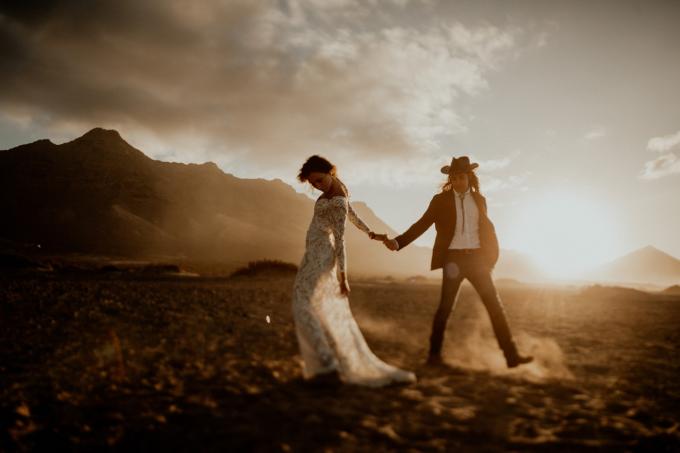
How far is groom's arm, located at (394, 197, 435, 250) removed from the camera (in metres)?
6.21

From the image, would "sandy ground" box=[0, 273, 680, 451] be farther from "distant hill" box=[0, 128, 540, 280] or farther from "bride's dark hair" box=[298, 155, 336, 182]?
"distant hill" box=[0, 128, 540, 280]

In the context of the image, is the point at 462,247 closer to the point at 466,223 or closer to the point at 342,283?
the point at 466,223

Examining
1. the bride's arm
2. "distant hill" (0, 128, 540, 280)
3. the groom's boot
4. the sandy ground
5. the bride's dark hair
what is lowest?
the sandy ground

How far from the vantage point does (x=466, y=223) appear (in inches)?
232

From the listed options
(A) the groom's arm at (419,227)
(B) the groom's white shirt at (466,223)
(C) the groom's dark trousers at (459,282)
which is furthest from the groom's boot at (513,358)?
(A) the groom's arm at (419,227)

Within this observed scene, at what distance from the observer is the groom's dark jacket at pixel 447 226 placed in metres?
5.87

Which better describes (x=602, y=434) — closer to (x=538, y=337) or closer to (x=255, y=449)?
(x=255, y=449)

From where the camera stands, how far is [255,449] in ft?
9.37

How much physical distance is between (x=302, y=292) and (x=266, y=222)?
113 meters

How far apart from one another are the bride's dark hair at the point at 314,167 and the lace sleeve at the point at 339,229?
21.9 inches

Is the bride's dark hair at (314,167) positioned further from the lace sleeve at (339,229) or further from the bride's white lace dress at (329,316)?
the lace sleeve at (339,229)

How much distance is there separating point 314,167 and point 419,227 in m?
1.82

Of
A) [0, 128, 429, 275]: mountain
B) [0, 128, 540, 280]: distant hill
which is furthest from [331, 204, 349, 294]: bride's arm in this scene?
[0, 128, 429, 275]: mountain

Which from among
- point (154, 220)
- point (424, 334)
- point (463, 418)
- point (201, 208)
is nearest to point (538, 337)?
point (424, 334)
